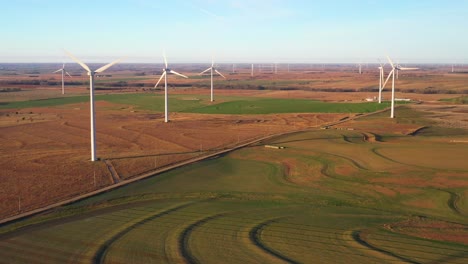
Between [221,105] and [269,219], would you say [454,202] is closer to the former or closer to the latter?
[269,219]

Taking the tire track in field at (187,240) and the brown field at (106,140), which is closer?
the tire track in field at (187,240)

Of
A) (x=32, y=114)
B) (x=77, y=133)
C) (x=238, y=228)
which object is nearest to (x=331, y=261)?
(x=238, y=228)

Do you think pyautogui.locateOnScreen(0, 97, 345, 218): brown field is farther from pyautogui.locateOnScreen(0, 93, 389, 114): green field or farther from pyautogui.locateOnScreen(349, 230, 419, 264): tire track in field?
pyautogui.locateOnScreen(349, 230, 419, 264): tire track in field

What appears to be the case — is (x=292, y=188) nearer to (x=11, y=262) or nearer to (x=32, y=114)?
(x=11, y=262)

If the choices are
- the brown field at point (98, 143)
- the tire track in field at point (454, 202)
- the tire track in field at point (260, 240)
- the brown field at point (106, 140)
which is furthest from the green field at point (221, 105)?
the tire track in field at point (260, 240)

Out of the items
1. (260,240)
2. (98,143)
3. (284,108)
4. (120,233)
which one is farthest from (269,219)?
(284,108)

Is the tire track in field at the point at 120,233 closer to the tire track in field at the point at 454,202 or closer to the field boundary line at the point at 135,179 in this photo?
the field boundary line at the point at 135,179
